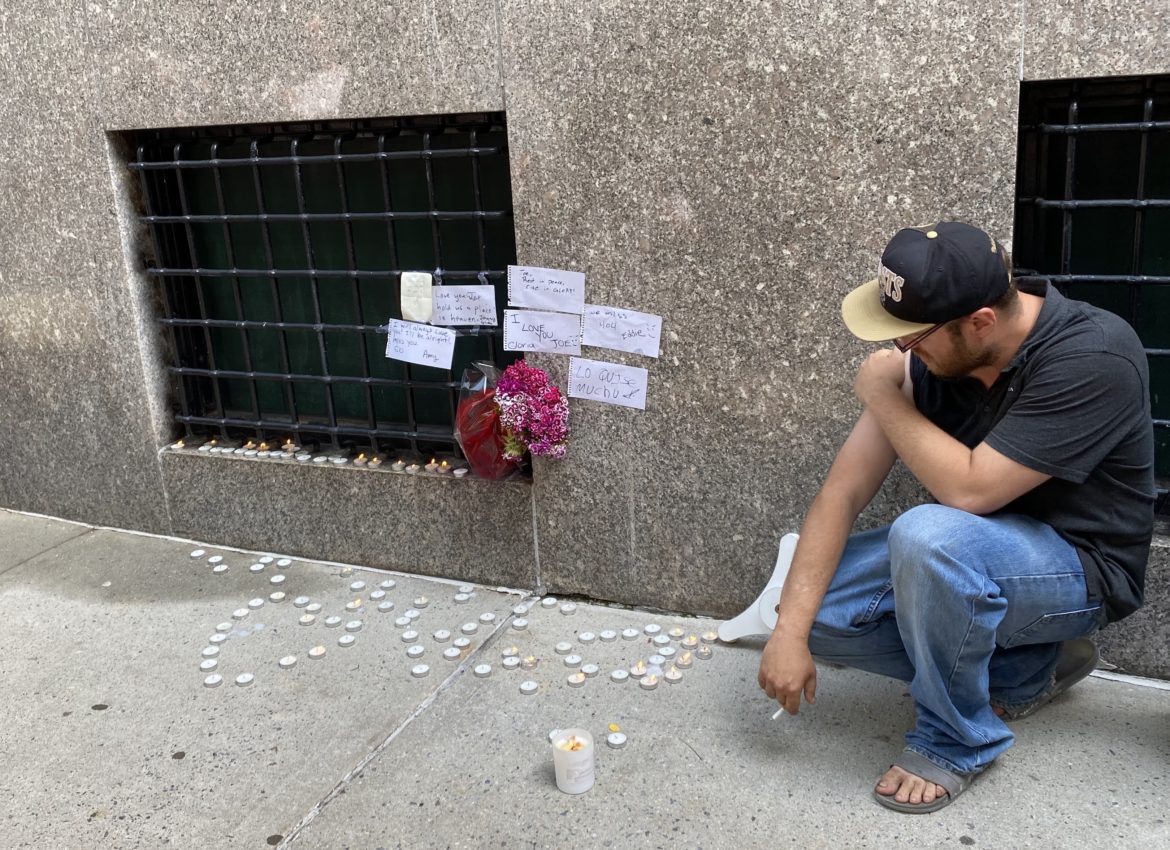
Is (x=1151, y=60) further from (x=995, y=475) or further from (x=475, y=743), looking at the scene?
(x=475, y=743)

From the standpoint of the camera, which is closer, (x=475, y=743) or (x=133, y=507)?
(x=475, y=743)

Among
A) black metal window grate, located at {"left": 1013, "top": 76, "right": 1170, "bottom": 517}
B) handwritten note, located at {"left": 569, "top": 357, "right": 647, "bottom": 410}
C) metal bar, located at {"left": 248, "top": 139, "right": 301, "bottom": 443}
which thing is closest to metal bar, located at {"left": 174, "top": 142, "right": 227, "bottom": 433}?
metal bar, located at {"left": 248, "top": 139, "right": 301, "bottom": 443}

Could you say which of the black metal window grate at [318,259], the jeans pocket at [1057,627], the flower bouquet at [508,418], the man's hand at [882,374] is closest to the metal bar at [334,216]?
the black metal window grate at [318,259]

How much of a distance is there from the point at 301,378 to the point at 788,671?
238cm

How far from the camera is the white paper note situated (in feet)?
11.9

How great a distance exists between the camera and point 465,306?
357 centimetres

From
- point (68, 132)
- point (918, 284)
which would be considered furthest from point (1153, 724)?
point (68, 132)

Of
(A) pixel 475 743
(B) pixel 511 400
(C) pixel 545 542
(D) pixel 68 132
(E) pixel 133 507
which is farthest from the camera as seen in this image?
(E) pixel 133 507

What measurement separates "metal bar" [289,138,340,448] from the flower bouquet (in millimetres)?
674

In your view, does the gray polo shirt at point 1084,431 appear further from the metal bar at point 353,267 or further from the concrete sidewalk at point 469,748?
the metal bar at point 353,267

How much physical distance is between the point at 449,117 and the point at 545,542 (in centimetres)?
150

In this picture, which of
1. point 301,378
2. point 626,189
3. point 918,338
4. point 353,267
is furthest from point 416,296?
point 918,338

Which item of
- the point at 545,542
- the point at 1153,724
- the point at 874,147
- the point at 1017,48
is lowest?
the point at 1153,724

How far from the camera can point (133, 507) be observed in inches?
171
